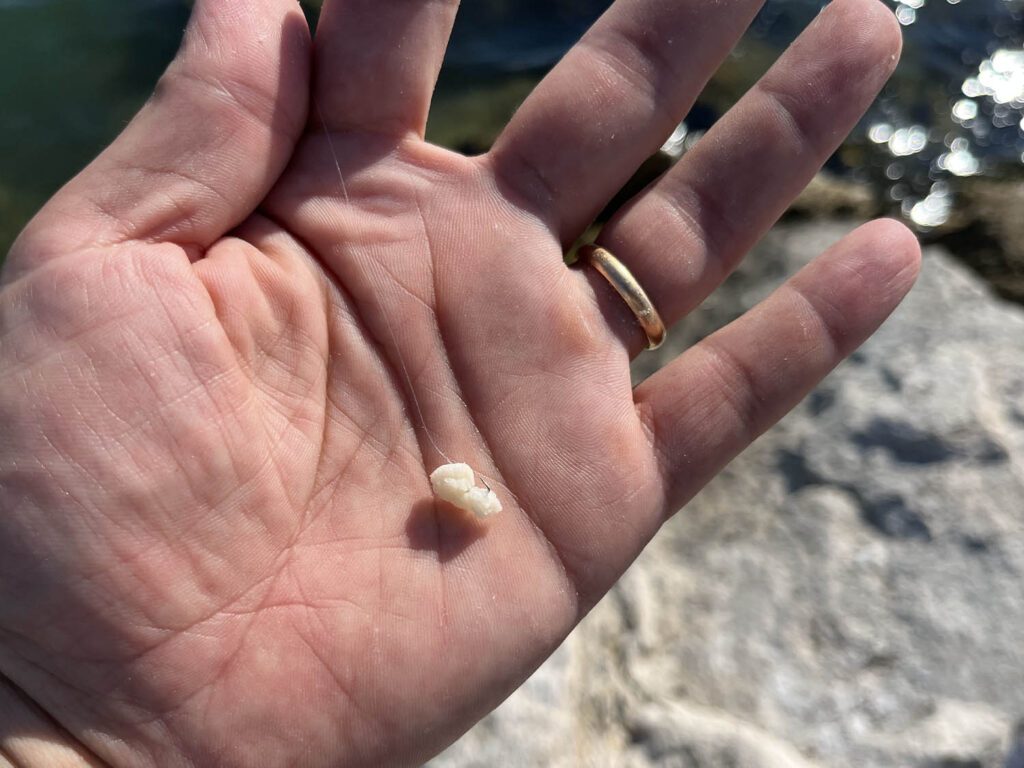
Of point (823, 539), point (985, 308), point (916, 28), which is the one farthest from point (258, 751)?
point (916, 28)

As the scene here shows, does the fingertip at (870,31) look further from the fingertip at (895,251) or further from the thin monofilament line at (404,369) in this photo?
the thin monofilament line at (404,369)

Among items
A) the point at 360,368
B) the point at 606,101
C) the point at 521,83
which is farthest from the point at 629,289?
the point at 521,83

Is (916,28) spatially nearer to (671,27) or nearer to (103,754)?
(671,27)

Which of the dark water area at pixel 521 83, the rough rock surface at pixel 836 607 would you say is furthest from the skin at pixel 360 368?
the dark water area at pixel 521 83

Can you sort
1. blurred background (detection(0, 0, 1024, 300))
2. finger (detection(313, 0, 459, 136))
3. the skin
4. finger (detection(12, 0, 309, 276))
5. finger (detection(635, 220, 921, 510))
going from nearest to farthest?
the skin
finger (detection(12, 0, 309, 276))
finger (detection(313, 0, 459, 136))
finger (detection(635, 220, 921, 510))
blurred background (detection(0, 0, 1024, 300))

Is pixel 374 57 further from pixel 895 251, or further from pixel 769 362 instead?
pixel 895 251

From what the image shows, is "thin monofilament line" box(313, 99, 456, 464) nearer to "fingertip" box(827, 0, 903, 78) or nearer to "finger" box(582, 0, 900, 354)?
"finger" box(582, 0, 900, 354)

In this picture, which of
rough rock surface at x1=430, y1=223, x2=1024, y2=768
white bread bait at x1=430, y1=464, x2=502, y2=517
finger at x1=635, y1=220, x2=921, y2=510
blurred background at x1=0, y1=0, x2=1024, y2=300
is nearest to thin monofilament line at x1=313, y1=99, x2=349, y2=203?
white bread bait at x1=430, y1=464, x2=502, y2=517
